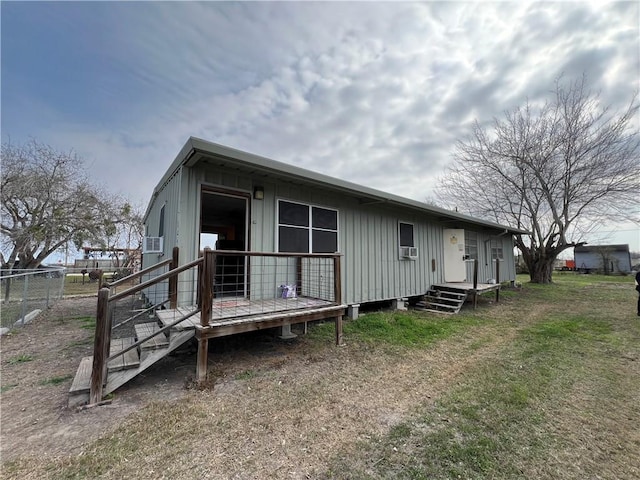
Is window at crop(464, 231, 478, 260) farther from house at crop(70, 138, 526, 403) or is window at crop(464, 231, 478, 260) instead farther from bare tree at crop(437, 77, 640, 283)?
bare tree at crop(437, 77, 640, 283)

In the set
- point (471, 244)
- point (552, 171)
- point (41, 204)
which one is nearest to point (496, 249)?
point (471, 244)

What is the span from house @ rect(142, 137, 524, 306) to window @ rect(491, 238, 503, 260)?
336 cm

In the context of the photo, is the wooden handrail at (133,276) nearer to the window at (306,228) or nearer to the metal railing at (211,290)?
the metal railing at (211,290)

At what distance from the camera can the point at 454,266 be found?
9305mm

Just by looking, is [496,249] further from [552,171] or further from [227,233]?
[227,233]

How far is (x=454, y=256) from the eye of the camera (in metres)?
9.40

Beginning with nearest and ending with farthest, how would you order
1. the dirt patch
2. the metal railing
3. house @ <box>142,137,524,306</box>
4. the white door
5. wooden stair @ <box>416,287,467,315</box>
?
1. the dirt patch
2. the metal railing
3. house @ <box>142,137,524,306</box>
4. wooden stair @ <box>416,287,467,315</box>
5. the white door

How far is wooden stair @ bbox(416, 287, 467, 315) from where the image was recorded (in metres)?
7.51

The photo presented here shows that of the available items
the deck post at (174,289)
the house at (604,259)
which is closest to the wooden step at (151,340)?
the deck post at (174,289)

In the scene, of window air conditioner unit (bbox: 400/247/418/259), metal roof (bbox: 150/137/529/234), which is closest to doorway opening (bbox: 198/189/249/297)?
metal roof (bbox: 150/137/529/234)

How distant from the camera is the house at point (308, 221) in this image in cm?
425

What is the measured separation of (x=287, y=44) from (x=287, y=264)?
6.04m

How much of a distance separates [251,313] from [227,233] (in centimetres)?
679

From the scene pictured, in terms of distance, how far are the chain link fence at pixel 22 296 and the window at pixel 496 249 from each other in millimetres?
15046
